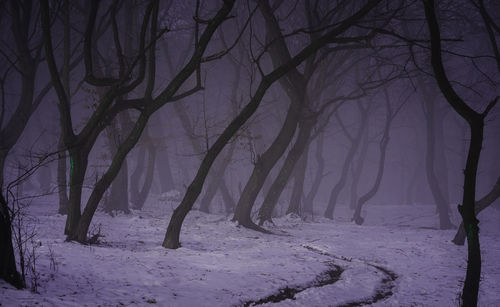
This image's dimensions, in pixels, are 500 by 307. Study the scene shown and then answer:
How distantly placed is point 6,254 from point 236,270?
3.29 metres

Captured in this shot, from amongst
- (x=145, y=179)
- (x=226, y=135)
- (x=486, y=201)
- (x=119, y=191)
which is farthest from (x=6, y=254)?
(x=145, y=179)

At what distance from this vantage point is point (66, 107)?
7.06 meters

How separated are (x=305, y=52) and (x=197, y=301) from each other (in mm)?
4648

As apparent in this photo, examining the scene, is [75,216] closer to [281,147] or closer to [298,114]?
[281,147]

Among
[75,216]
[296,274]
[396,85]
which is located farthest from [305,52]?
[396,85]

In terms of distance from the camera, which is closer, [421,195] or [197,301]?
[197,301]

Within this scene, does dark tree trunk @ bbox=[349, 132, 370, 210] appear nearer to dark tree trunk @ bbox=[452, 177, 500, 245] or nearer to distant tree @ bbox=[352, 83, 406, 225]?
distant tree @ bbox=[352, 83, 406, 225]

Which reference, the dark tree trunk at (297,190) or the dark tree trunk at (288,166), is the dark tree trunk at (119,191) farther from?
the dark tree trunk at (297,190)

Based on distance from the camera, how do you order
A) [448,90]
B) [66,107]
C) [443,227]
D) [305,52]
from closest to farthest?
[448,90] → [305,52] → [66,107] → [443,227]

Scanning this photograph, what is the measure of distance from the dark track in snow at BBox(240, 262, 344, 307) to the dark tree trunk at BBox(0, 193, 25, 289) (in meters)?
2.53

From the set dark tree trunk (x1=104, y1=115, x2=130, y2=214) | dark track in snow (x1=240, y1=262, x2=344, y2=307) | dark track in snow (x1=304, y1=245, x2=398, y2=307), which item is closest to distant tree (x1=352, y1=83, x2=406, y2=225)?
dark track in snow (x1=304, y1=245, x2=398, y2=307)

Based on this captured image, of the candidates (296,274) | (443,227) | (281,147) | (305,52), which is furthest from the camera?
(443,227)

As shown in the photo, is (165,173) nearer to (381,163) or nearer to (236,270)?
(381,163)

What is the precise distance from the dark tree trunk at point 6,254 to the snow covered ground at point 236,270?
13 centimetres
